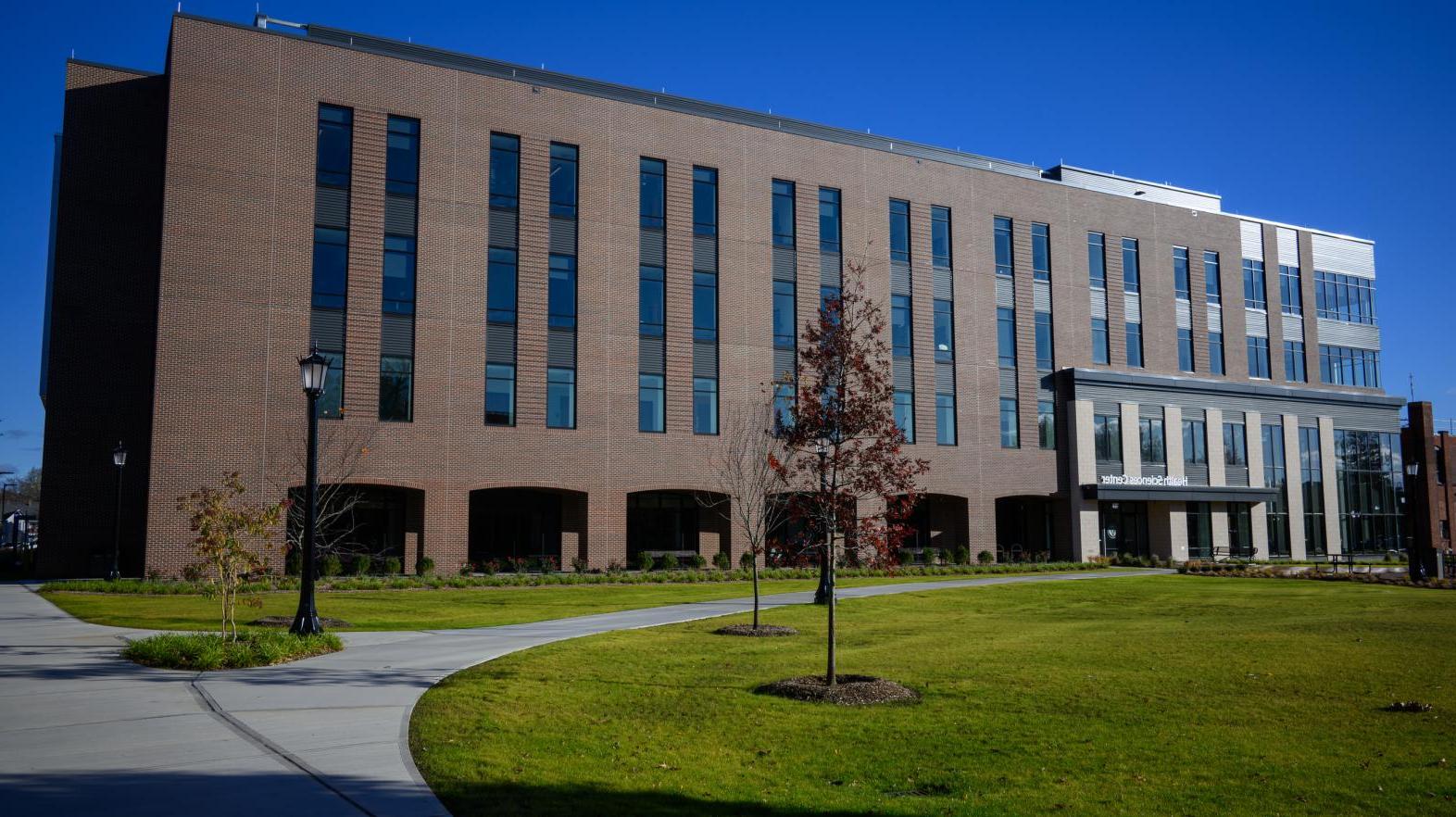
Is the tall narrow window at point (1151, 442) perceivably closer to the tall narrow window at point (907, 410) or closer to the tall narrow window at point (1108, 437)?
the tall narrow window at point (1108, 437)

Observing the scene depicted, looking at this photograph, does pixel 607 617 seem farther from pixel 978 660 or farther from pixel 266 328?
pixel 266 328

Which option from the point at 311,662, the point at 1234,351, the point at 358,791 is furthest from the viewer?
the point at 1234,351

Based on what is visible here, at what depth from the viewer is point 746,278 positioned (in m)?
43.2

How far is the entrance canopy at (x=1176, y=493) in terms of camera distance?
164 ft

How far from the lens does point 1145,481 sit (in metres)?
52.0

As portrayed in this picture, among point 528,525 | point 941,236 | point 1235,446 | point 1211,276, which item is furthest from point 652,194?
point 1235,446

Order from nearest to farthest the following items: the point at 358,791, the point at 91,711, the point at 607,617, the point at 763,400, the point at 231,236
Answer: the point at 358,791 < the point at 91,711 < the point at 607,617 < the point at 231,236 < the point at 763,400

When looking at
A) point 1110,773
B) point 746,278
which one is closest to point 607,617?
point 1110,773

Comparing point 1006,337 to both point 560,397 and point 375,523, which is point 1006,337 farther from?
point 375,523

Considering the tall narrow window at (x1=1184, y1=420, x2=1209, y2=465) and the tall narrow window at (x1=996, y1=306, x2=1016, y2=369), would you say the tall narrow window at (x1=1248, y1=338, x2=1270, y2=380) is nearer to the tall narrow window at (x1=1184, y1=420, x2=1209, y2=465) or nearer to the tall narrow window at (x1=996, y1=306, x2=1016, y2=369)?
the tall narrow window at (x1=1184, y1=420, x2=1209, y2=465)

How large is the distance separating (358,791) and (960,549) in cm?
4137

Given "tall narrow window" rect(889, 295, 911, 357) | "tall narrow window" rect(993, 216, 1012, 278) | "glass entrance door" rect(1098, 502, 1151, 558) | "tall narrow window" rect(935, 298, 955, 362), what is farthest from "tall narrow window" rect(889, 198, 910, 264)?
"glass entrance door" rect(1098, 502, 1151, 558)

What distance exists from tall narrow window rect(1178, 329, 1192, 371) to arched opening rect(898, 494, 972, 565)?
16.7 metres

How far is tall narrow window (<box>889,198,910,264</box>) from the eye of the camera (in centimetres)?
4719
